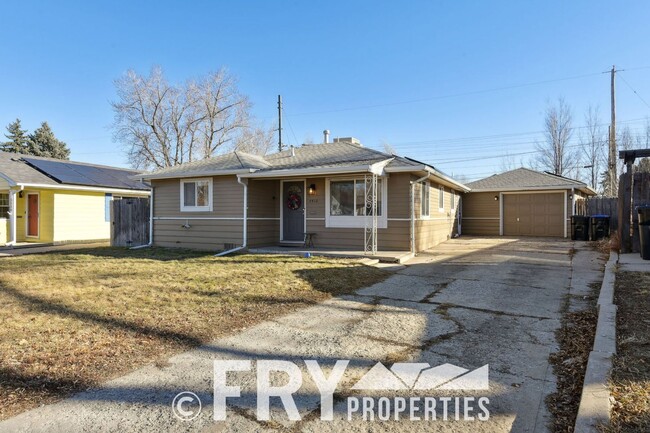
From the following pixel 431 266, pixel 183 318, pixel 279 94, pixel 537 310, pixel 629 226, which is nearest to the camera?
pixel 183 318

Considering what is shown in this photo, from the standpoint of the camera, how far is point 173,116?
29.2 metres

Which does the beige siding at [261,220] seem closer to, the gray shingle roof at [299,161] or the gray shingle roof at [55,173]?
the gray shingle roof at [299,161]

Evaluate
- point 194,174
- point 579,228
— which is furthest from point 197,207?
point 579,228

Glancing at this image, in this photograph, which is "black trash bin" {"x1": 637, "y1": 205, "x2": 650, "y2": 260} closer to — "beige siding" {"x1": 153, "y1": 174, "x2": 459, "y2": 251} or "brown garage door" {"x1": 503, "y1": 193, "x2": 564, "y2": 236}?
"beige siding" {"x1": 153, "y1": 174, "x2": 459, "y2": 251}

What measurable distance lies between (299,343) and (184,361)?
1.09 m

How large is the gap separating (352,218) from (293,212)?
7.13ft

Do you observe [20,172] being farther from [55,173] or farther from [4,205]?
[4,205]

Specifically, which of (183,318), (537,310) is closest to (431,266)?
(537,310)

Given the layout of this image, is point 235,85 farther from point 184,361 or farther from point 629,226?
point 184,361

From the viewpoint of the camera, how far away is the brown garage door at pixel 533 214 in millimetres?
16625

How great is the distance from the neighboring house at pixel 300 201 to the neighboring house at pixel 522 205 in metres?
5.86

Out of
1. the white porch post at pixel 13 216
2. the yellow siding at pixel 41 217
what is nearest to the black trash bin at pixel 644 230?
the yellow siding at pixel 41 217

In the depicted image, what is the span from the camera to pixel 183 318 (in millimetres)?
4531

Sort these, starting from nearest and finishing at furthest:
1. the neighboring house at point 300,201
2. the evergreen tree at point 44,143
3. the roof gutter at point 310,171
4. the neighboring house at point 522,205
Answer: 1. the roof gutter at point 310,171
2. the neighboring house at point 300,201
3. the neighboring house at point 522,205
4. the evergreen tree at point 44,143
